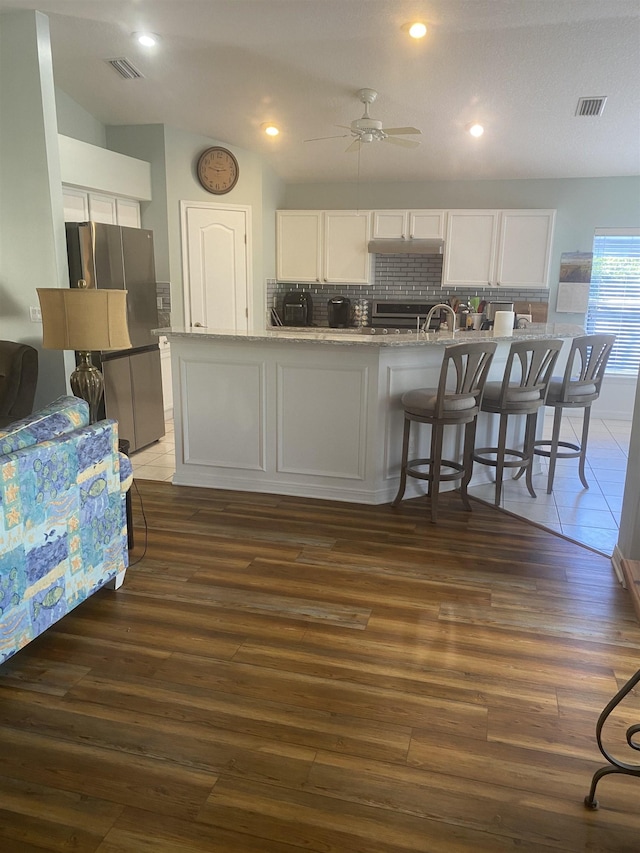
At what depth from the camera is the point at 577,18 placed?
148 inches

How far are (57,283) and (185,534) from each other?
195 cm

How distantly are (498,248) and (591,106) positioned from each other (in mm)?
1842

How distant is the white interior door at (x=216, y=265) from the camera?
20.2ft

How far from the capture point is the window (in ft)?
21.7

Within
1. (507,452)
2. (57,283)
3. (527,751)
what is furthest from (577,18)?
(527,751)

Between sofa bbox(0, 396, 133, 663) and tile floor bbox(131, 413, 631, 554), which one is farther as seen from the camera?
tile floor bbox(131, 413, 631, 554)

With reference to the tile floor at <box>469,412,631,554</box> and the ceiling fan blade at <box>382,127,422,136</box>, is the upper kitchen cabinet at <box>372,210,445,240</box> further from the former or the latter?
the tile floor at <box>469,412,631,554</box>

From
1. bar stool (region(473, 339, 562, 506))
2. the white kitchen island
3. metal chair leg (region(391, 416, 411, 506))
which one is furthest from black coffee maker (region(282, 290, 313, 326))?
metal chair leg (region(391, 416, 411, 506))

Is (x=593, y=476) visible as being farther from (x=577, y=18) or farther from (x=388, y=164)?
(x=388, y=164)

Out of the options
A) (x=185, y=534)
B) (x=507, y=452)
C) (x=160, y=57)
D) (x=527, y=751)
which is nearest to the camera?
(x=527, y=751)

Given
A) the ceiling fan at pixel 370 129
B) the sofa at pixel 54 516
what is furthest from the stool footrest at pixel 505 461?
the sofa at pixel 54 516

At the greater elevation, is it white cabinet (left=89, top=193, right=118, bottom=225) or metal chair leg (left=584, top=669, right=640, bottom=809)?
white cabinet (left=89, top=193, right=118, bottom=225)

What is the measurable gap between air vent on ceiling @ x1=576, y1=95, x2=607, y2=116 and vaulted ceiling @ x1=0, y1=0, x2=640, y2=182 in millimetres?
57

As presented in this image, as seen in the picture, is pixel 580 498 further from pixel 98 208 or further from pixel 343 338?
pixel 98 208
